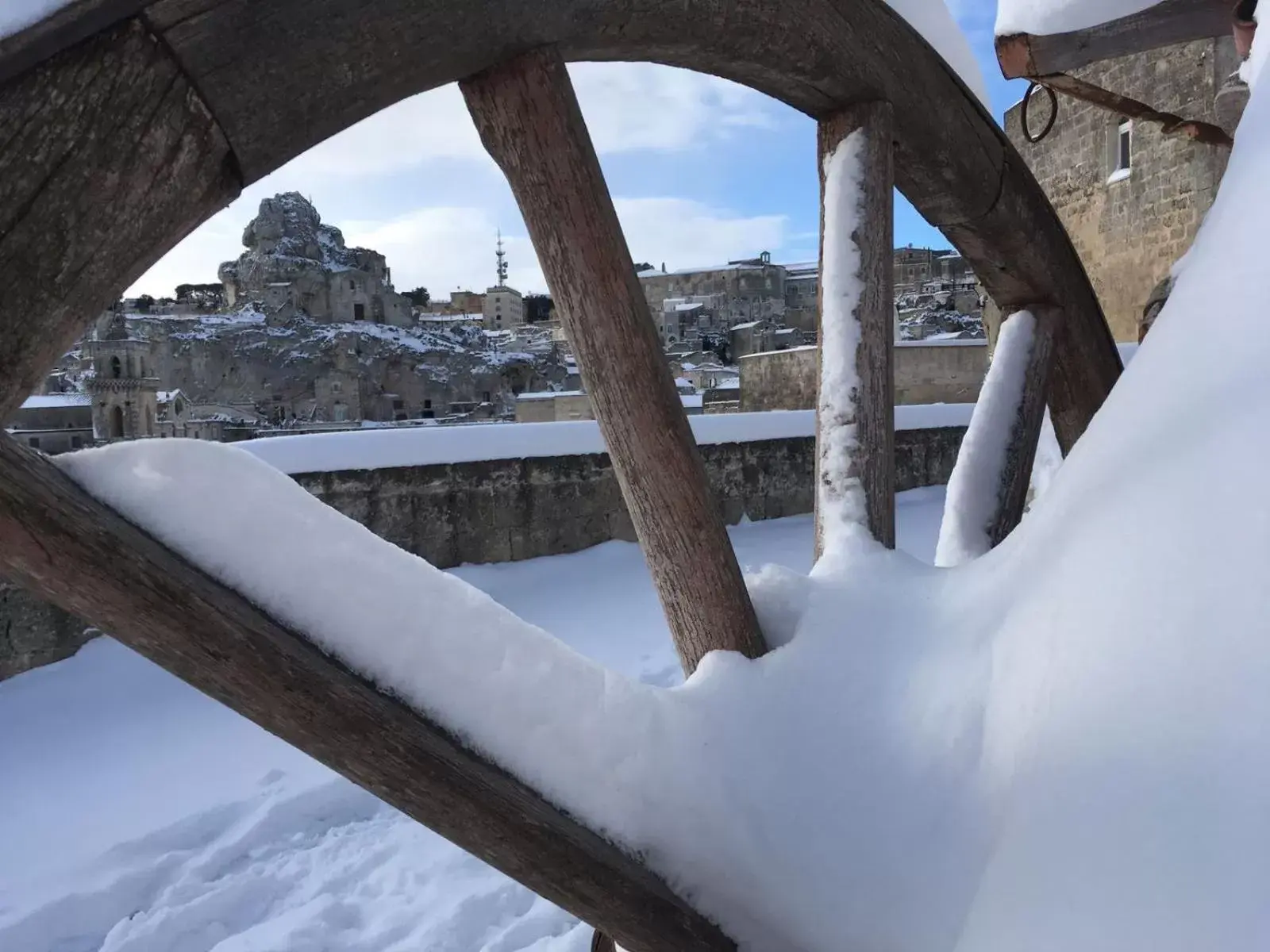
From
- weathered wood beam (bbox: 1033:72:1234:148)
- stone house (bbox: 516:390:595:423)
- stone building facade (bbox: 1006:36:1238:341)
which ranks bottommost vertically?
stone house (bbox: 516:390:595:423)

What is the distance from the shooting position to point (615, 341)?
118 centimetres

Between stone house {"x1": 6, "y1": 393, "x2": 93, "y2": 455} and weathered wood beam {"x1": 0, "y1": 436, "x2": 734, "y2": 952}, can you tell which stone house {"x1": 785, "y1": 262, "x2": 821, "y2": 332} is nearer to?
stone house {"x1": 6, "y1": 393, "x2": 93, "y2": 455}

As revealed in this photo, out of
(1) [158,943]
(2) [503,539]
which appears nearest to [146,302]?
(2) [503,539]

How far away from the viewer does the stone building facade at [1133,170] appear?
9094 mm

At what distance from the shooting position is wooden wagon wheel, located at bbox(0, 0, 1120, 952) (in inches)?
28.8

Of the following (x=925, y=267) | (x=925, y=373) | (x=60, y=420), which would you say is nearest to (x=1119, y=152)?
(x=925, y=373)

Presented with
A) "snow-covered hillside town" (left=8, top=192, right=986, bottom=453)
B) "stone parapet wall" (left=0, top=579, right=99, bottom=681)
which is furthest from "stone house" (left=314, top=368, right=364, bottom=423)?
"stone parapet wall" (left=0, top=579, right=99, bottom=681)

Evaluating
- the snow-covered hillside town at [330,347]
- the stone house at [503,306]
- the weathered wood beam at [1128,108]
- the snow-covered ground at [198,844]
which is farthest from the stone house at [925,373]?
the stone house at [503,306]

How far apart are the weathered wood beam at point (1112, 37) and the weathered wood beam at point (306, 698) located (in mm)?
2568

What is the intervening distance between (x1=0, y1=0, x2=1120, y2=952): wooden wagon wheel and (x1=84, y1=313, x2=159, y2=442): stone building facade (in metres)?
28.2

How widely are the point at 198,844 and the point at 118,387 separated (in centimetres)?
2702

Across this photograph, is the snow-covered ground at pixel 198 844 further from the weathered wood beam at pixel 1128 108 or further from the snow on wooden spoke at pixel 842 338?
the weathered wood beam at pixel 1128 108

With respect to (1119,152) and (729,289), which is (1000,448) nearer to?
(1119,152)

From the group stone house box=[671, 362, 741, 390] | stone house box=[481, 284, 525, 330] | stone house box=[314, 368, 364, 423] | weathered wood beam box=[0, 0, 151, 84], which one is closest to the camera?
weathered wood beam box=[0, 0, 151, 84]
